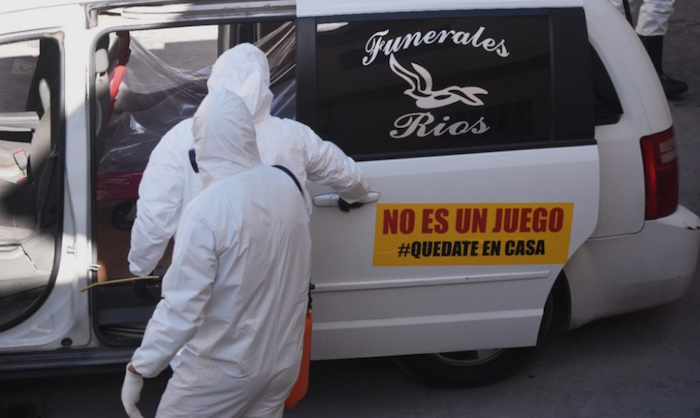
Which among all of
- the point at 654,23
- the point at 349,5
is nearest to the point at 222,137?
the point at 349,5

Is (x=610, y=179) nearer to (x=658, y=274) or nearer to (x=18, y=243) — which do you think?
(x=658, y=274)

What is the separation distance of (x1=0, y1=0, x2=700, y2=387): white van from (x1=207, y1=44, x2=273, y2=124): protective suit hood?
0.77 ft

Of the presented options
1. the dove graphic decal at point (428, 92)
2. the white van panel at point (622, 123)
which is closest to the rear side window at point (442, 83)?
the dove graphic decal at point (428, 92)

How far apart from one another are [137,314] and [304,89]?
4.06 feet

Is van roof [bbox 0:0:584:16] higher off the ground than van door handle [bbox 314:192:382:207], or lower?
higher

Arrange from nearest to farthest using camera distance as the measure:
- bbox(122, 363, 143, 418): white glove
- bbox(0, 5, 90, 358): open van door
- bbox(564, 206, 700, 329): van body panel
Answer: bbox(122, 363, 143, 418): white glove < bbox(0, 5, 90, 358): open van door < bbox(564, 206, 700, 329): van body panel

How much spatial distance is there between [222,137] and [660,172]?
6.54 ft

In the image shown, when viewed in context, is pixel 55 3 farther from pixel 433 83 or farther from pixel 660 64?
pixel 660 64

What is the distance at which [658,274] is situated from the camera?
405 cm

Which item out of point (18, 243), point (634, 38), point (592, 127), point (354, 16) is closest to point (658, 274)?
point (592, 127)

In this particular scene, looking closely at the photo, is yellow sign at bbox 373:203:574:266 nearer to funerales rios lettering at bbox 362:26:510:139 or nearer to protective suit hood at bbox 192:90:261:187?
funerales rios lettering at bbox 362:26:510:139

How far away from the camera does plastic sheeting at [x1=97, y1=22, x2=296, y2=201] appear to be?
14.3 feet

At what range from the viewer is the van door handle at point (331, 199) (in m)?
3.66

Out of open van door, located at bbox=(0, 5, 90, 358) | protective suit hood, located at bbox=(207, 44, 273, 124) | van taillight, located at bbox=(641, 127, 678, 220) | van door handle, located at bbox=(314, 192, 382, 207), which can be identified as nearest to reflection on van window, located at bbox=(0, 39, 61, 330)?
open van door, located at bbox=(0, 5, 90, 358)
